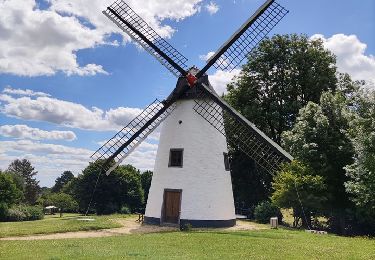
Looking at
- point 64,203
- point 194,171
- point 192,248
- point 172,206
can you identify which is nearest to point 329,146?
point 194,171

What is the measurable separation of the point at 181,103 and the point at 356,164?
11.2 metres

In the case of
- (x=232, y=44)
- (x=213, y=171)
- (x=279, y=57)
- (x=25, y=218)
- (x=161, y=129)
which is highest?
(x=279, y=57)

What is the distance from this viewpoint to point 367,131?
70.3 ft

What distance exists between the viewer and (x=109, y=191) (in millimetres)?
50344

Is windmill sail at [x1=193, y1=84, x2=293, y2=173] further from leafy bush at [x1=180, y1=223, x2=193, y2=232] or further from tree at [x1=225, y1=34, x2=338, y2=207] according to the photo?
tree at [x1=225, y1=34, x2=338, y2=207]

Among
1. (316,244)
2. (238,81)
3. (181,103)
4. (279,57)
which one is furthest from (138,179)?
(316,244)

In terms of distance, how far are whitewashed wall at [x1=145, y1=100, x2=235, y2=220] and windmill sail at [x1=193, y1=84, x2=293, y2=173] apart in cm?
52

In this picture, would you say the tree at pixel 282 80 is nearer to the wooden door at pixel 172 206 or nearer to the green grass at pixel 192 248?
the wooden door at pixel 172 206

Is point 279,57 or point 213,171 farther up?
point 279,57

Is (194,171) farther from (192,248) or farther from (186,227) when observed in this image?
(192,248)

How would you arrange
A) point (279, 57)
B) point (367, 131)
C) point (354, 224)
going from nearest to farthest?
point (367, 131), point (354, 224), point (279, 57)

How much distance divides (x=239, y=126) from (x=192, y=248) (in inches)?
456

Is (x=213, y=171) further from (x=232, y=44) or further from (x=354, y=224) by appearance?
(x=354, y=224)

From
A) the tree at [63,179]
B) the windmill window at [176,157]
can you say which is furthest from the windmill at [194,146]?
the tree at [63,179]
